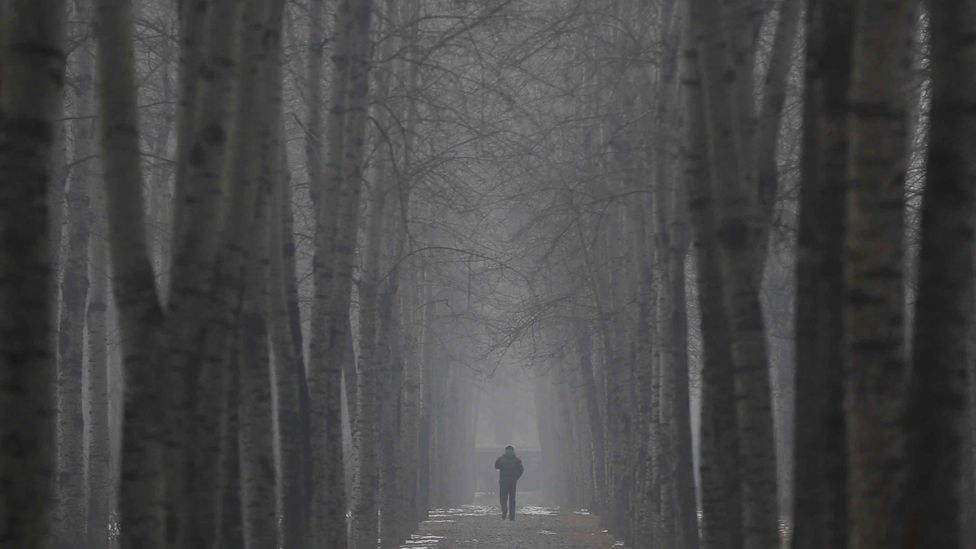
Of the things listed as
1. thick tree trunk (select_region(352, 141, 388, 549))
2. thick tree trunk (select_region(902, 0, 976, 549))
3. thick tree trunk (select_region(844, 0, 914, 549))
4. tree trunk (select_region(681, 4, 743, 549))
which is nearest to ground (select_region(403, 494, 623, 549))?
thick tree trunk (select_region(352, 141, 388, 549))

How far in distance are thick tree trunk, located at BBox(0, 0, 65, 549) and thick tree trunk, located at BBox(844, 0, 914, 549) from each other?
9.58 ft

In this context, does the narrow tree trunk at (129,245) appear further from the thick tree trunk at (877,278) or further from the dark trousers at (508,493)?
the dark trousers at (508,493)

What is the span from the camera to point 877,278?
16.9 ft

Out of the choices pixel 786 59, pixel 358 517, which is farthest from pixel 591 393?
pixel 786 59

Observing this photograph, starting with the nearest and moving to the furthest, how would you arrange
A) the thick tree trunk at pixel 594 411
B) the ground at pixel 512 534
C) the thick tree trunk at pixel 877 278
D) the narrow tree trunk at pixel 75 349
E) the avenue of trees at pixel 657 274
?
the avenue of trees at pixel 657 274 < the thick tree trunk at pixel 877 278 < the narrow tree trunk at pixel 75 349 < the ground at pixel 512 534 < the thick tree trunk at pixel 594 411

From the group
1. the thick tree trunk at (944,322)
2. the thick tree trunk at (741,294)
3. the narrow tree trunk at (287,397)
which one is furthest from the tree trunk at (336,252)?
the thick tree trunk at (944,322)

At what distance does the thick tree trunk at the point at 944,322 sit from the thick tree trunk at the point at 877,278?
9cm

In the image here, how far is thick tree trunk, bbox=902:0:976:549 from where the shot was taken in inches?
196

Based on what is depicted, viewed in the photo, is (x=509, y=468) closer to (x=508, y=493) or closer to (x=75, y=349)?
(x=508, y=493)

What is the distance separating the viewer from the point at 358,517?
17.7m

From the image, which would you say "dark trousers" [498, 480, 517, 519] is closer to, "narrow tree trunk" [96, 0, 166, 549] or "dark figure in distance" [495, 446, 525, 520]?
"dark figure in distance" [495, 446, 525, 520]

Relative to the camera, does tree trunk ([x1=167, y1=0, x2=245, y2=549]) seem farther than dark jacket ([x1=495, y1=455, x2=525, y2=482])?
No

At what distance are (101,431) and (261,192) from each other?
29.7 ft

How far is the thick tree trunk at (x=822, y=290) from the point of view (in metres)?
6.05
